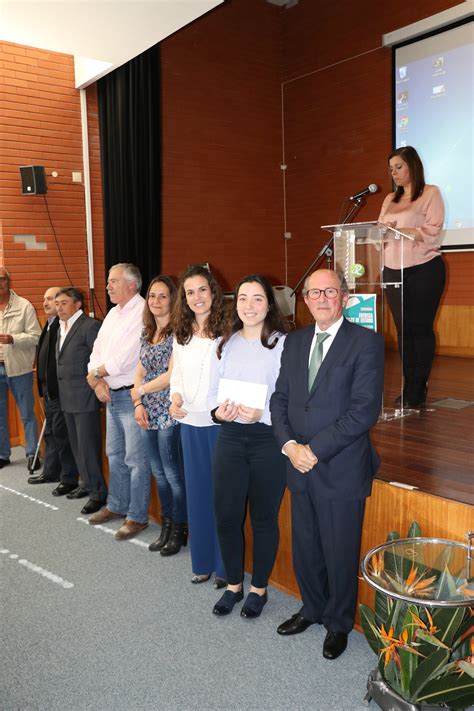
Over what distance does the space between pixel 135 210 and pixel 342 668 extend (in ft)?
16.1

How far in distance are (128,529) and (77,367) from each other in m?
1.17

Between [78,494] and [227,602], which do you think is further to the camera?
[78,494]

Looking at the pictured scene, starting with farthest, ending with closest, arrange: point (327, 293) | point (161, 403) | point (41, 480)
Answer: point (41, 480), point (161, 403), point (327, 293)

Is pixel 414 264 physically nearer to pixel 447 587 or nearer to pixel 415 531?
pixel 415 531

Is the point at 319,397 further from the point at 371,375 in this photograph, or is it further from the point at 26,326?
the point at 26,326

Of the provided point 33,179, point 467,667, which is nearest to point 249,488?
point 467,667

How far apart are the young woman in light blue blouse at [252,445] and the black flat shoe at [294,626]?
17 centimetres

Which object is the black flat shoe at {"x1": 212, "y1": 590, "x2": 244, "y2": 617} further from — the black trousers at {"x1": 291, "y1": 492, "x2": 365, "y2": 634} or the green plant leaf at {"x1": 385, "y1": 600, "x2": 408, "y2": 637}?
the green plant leaf at {"x1": 385, "y1": 600, "x2": 408, "y2": 637}

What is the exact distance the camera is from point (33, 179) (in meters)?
6.18

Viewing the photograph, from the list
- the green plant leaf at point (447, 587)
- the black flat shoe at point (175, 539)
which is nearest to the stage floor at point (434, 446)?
the green plant leaf at point (447, 587)

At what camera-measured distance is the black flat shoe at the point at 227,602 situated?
2.82 metres

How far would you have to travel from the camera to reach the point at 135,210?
6.28 metres

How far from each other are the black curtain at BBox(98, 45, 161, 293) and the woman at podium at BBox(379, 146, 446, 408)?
2904 mm

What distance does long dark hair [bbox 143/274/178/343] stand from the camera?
11.2ft
